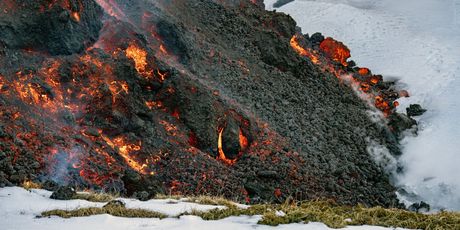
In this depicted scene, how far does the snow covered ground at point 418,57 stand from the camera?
2620cm

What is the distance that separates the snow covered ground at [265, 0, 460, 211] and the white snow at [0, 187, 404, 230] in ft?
59.9

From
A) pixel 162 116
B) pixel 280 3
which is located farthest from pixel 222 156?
pixel 280 3

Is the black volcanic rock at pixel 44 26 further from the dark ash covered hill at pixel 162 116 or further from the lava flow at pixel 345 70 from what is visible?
the lava flow at pixel 345 70

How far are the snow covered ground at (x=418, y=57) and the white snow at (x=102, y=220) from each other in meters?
18.3

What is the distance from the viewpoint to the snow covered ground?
26.2m

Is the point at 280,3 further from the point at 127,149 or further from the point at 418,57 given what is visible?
the point at 127,149

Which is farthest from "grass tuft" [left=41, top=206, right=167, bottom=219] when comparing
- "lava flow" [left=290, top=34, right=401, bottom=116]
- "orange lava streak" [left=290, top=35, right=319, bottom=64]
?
"orange lava streak" [left=290, top=35, right=319, bottom=64]

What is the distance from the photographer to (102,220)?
871 cm

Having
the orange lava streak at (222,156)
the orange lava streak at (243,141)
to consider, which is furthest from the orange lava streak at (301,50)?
the orange lava streak at (222,156)

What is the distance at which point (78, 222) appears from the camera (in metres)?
8.70

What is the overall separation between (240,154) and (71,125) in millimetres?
6416

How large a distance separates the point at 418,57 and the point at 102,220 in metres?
34.4

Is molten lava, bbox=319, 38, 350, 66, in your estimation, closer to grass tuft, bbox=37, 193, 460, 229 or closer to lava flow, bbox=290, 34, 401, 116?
lava flow, bbox=290, 34, 401, 116

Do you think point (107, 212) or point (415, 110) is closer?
point (107, 212)
